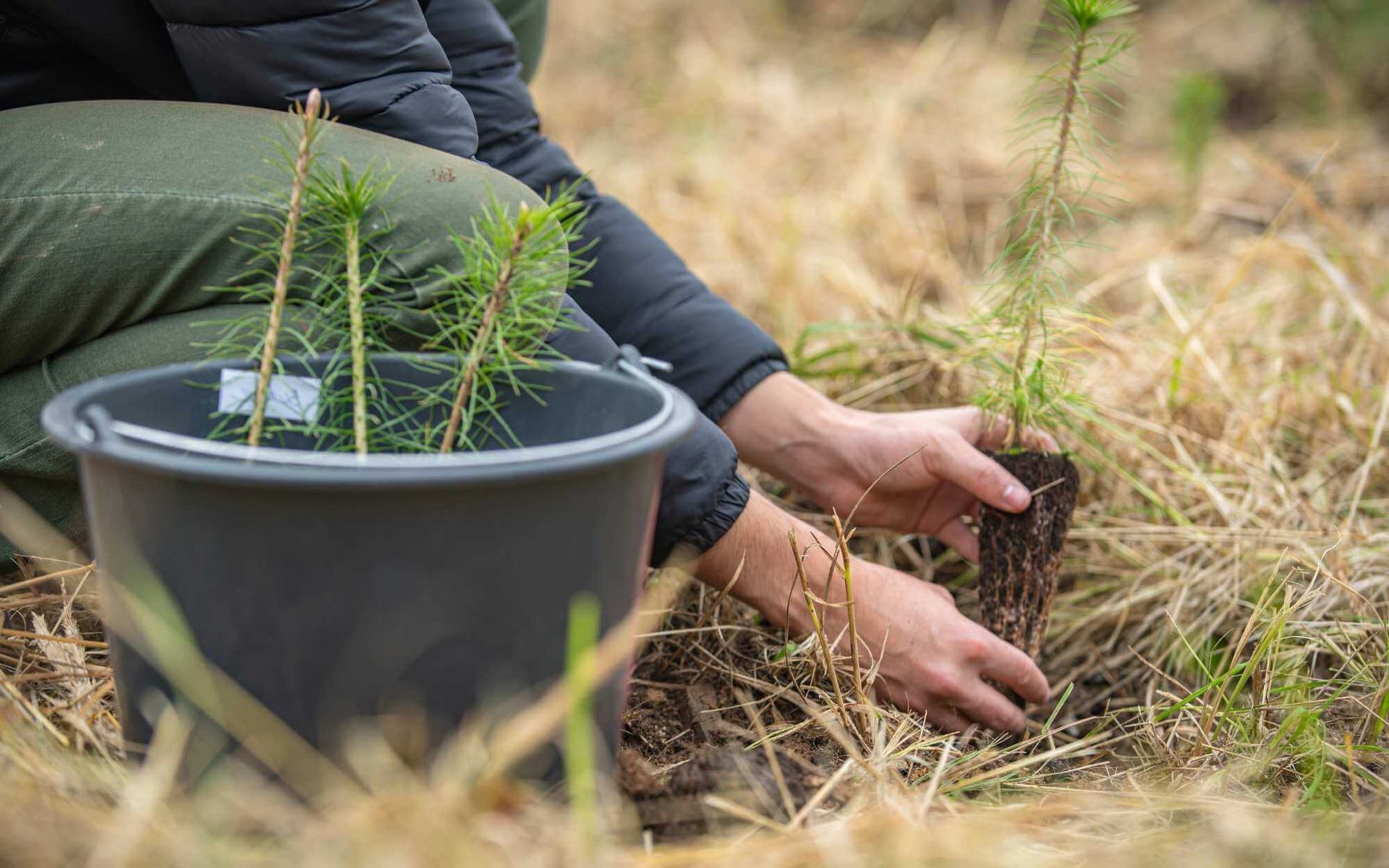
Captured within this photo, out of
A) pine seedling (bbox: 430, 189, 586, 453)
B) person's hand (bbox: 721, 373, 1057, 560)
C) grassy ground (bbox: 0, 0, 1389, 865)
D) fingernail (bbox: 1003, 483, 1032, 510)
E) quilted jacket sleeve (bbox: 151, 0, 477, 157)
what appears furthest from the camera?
person's hand (bbox: 721, 373, 1057, 560)

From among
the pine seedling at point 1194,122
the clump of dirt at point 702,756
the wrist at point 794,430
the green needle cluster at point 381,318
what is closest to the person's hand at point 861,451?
the wrist at point 794,430

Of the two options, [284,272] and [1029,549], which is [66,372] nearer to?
[284,272]

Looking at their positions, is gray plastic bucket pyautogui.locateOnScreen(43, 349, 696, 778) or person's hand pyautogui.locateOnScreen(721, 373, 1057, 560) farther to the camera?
person's hand pyautogui.locateOnScreen(721, 373, 1057, 560)

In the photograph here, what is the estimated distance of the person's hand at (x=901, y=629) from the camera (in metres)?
1.17

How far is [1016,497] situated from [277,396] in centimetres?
83

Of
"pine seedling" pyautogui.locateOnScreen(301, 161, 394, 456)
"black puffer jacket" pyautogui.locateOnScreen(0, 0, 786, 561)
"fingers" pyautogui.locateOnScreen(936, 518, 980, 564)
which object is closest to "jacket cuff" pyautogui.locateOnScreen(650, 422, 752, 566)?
"black puffer jacket" pyautogui.locateOnScreen(0, 0, 786, 561)

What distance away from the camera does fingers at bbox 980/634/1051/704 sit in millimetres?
1214

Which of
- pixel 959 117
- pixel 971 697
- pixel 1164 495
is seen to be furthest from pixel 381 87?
pixel 959 117

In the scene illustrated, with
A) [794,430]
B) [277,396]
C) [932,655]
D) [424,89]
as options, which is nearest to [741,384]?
[794,430]

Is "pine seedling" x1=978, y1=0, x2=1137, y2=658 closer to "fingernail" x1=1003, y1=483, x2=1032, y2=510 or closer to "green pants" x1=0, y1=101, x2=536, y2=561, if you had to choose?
"fingernail" x1=1003, y1=483, x2=1032, y2=510

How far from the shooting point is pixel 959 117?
3.87m

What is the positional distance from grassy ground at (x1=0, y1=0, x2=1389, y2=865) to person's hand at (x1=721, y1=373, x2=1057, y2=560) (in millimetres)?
119

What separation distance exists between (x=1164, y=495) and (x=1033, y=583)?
20.0 inches

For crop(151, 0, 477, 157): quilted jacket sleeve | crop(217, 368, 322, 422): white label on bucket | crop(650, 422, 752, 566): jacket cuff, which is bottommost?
crop(650, 422, 752, 566): jacket cuff
